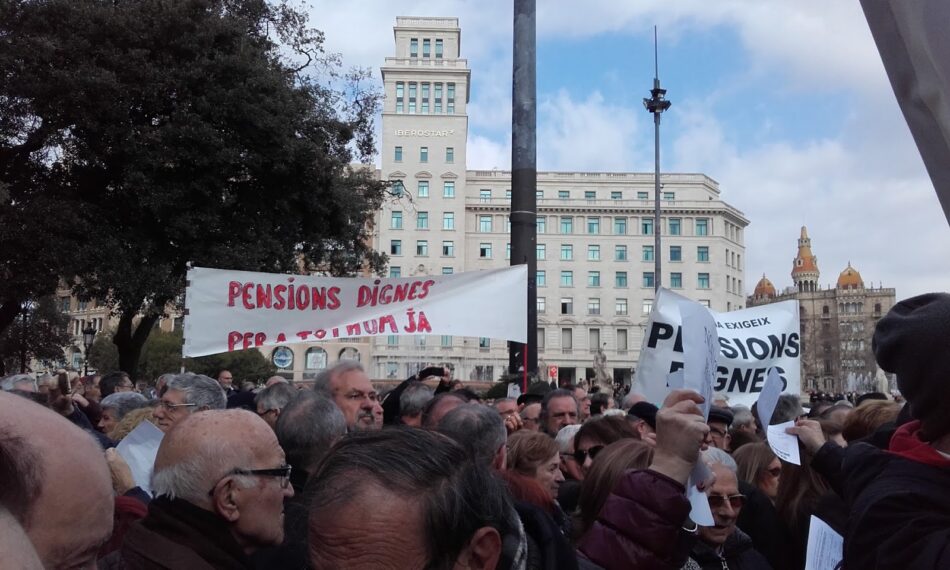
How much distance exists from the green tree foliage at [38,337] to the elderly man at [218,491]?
126 feet

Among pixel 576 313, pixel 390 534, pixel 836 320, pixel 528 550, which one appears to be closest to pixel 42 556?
pixel 390 534

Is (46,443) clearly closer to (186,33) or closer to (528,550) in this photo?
(528,550)

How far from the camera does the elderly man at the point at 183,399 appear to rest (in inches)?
192

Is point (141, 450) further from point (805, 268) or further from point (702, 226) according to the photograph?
point (805, 268)

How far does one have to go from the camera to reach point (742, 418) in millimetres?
6523

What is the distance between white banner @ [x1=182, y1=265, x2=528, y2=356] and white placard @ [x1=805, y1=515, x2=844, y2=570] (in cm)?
422

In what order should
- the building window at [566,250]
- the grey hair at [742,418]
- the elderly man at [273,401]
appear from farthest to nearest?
the building window at [566,250] < the grey hair at [742,418] < the elderly man at [273,401]

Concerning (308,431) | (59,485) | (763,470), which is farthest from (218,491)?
(763,470)

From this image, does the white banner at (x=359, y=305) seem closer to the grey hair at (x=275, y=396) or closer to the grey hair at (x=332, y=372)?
the grey hair at (x=275, y=396)

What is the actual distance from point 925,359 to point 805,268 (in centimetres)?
14370

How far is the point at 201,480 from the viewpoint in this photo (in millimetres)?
2625

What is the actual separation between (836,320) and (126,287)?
95.7 m

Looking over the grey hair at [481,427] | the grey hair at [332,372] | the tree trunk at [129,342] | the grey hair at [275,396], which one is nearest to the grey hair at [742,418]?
the grey hair at [332,372]

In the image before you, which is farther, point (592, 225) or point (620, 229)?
point (592, 225)
